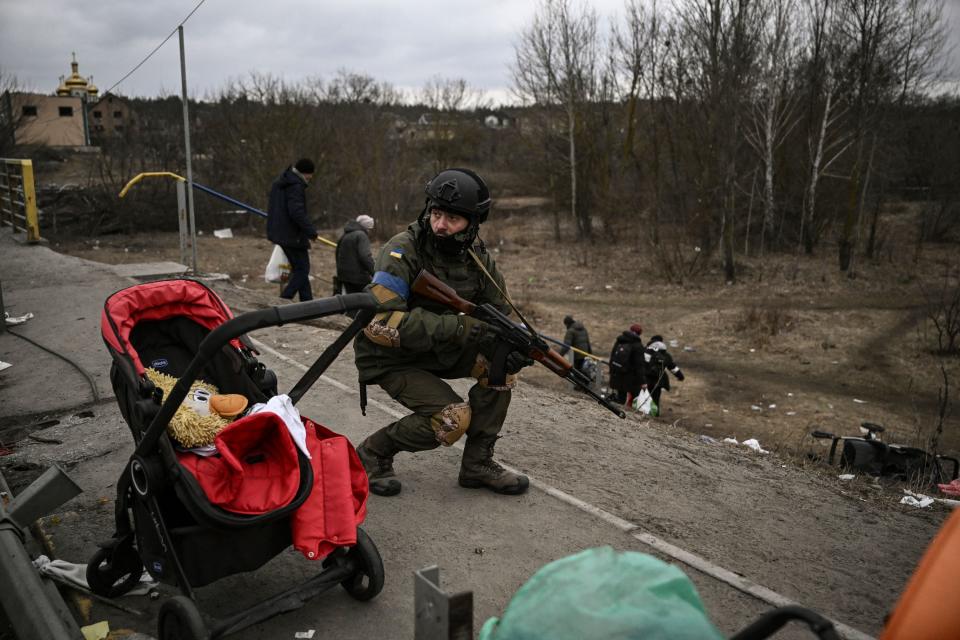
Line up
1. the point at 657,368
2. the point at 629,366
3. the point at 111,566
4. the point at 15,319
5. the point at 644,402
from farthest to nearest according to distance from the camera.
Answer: the point at 657,368 → the point at 629,366 → the point at 644,402 → the point at 15,319 → the point at 111,566

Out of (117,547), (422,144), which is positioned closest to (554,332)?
(117,547)

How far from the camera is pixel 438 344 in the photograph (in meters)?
4.10

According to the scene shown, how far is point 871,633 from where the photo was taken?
332cm

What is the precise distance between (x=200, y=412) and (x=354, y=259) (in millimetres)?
5735

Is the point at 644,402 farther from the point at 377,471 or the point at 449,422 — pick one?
the point at 449,422

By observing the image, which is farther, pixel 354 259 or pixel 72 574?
pixel 354 259

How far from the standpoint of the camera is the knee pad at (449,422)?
405 centimetres

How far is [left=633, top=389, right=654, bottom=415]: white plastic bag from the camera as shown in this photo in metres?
8.80

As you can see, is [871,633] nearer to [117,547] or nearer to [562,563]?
[562,563]

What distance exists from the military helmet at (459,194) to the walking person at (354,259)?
4.72 m

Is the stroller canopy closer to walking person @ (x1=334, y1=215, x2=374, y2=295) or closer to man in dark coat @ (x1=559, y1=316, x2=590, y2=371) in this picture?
walking person @ (x1=334, y1=215, x2=374, y2=295)

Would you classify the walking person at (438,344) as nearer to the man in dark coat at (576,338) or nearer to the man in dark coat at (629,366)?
the man in dark coat at (629,366)

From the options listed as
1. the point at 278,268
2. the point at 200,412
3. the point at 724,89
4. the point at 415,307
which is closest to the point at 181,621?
the point at 200,412

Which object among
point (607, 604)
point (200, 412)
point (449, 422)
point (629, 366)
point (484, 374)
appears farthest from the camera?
point (629, 366)
